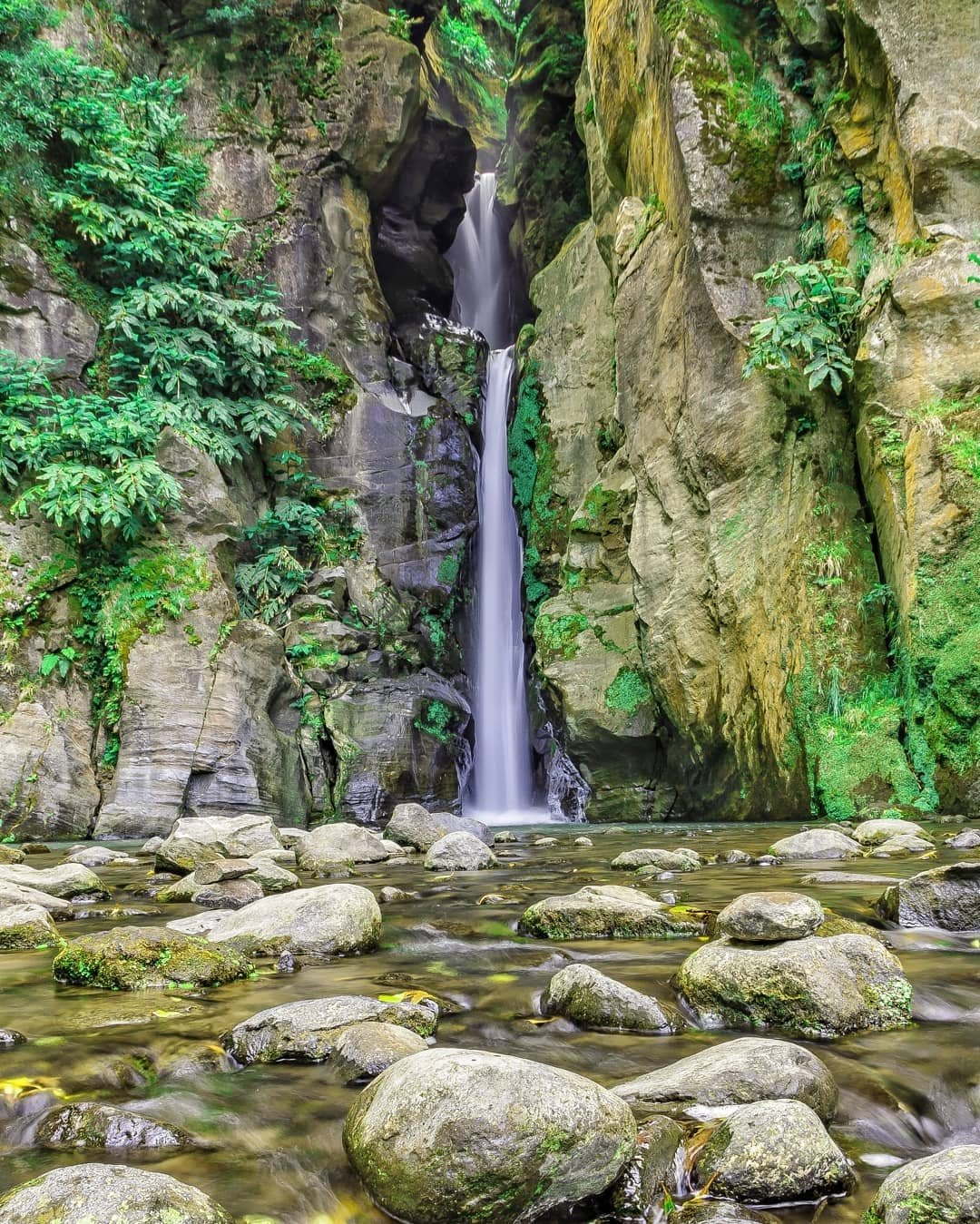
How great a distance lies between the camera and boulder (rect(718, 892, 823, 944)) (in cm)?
326

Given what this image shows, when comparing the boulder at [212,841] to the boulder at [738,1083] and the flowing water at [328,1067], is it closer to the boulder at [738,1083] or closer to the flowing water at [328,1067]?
the flowing water at [328,1067]

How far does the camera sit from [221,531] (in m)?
13.7

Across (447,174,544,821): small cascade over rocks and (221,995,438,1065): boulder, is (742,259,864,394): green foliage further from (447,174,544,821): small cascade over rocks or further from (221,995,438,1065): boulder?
(221,995,438,1065): boulder

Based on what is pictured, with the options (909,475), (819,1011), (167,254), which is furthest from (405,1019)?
(167,254)

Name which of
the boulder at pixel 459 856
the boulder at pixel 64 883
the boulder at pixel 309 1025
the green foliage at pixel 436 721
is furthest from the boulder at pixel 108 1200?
the green foliage at pixel 436 721

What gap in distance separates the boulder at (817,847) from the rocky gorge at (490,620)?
0.09 metres

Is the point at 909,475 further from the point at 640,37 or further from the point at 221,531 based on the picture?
the point at 221,531

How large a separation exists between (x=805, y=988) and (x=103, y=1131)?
6.82 ft

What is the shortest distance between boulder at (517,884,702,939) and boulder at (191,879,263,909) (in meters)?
1.97

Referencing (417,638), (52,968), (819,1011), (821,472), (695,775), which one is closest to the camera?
(819,1011)

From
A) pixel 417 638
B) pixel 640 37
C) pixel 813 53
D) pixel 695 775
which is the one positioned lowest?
pixel 695 775

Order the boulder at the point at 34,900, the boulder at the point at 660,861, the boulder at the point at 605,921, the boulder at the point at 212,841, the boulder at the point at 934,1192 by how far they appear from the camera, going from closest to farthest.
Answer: the boulder at the point at 934,1192, the boulder at the point at 605,921, the boulder at the point at 34,900, the boulder at the point at 660,861, the boulder at the point at 212,841

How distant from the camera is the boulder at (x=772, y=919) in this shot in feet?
10.7

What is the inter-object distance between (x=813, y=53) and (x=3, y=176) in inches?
500
